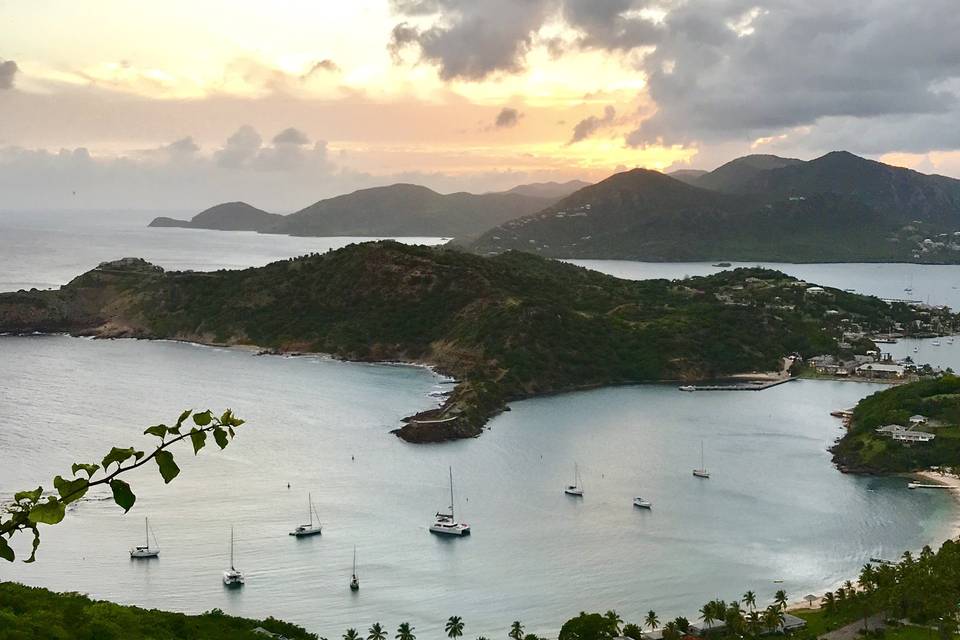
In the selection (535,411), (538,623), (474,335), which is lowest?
(538,623)

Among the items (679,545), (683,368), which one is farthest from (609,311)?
(679,545)

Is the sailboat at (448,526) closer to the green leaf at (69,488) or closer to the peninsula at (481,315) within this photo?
the peninsula at (481,315)

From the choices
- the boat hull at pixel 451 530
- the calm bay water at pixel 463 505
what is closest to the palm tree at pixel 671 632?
the calm bay water at pixel 463 505

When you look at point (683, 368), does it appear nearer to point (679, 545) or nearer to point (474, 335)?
point (474, 335)

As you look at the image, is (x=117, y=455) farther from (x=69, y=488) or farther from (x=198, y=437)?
(x=198, y=437)

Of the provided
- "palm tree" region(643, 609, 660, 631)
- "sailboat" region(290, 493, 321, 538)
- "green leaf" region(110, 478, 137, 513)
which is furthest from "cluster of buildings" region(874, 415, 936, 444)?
"green leaf" region(110, 478, 137, 513)
